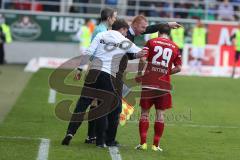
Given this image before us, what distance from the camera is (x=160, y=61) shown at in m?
12.2

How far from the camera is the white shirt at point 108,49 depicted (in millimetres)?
11914

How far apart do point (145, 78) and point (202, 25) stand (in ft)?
73.8

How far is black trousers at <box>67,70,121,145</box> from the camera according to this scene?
12000 millimetres

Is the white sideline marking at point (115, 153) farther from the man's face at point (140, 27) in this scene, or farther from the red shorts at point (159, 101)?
the man's face at point (140, 27)

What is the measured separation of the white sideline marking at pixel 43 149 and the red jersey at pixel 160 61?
192 cm

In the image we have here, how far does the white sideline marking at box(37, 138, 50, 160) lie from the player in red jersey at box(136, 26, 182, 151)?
1517 millimetres

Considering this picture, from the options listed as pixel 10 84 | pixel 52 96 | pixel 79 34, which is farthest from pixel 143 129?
pixel 79 34

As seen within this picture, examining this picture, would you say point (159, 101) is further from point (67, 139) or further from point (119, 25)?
point (67, 139)

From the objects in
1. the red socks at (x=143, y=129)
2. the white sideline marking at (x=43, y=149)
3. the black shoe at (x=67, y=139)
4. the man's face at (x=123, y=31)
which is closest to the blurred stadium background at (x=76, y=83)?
the white sideline marking at (x=43, y=149)

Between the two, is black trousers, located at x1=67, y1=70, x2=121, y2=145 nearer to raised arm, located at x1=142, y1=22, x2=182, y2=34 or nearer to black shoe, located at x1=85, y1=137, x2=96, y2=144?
black shoe, located at x1=85, y1=137, x2=96, y2=144

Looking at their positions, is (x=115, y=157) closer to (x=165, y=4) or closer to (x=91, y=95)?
(x=91, y=95)

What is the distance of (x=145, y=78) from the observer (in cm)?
1241

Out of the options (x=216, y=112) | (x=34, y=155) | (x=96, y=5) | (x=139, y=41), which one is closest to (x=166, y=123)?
(x=216, y=112)

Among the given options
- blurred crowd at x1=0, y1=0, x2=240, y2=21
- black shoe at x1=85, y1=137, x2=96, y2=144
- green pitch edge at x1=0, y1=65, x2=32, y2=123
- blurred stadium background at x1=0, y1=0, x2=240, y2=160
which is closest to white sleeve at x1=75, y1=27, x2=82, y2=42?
blurred stadium background at x1=0, y1=0, x2=240, y2=160
